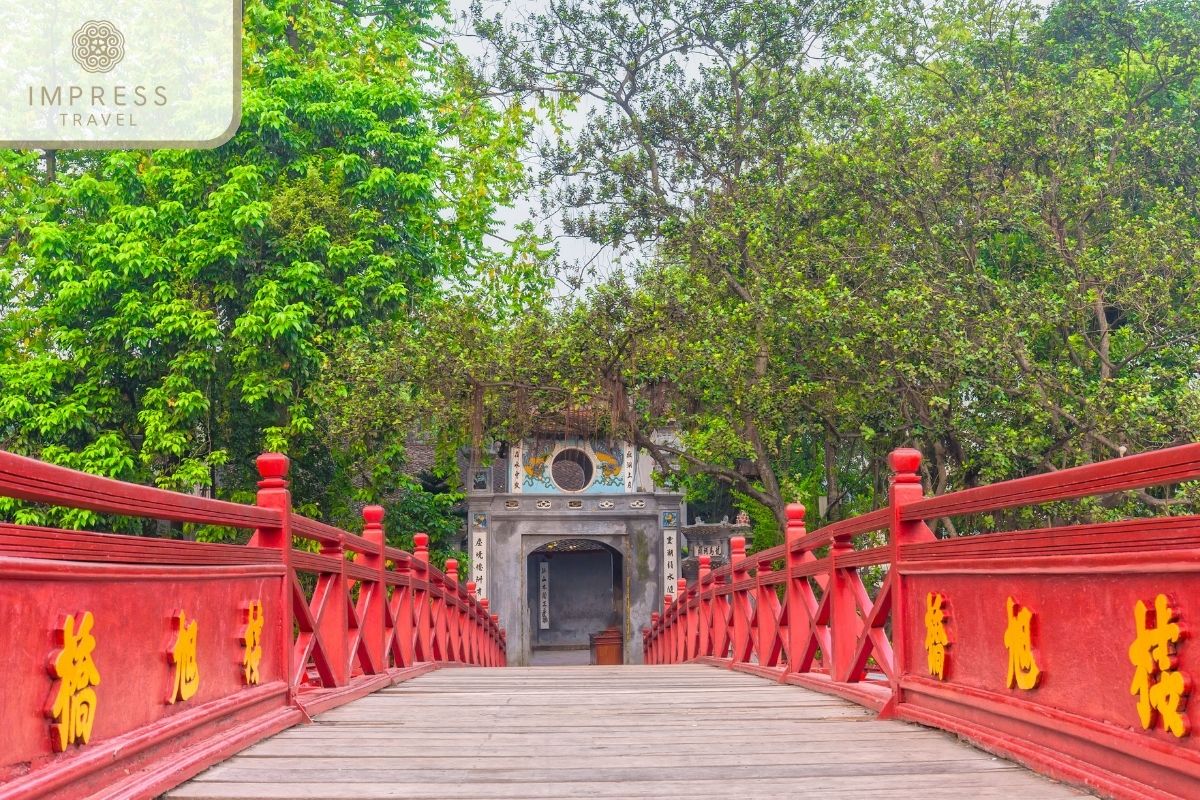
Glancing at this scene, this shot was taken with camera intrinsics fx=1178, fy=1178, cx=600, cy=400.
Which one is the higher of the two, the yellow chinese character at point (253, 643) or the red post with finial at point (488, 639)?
the yellow chinese character at point (253, 643)

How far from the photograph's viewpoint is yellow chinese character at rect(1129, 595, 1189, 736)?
7.90 feet

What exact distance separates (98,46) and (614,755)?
517 inches

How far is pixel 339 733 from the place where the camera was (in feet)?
12.9

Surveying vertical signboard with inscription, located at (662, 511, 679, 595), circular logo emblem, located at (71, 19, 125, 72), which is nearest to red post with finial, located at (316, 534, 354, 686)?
circular logo emblem, located at (71, 19, 125, 72)

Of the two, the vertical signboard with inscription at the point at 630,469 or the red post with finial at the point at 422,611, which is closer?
the red post with finial at the point at 422,611

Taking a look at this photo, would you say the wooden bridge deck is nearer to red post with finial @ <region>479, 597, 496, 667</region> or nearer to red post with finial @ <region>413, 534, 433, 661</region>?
red post with finial @ <region>413, 534, 433, 661</region>

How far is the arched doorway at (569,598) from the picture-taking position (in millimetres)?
21594

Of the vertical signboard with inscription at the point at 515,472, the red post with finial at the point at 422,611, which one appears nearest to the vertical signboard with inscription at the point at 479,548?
the vertical signboard with inscription at the point at 515,472

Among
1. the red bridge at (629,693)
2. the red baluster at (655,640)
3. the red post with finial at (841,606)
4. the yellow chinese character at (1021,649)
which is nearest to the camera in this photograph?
the red bridge at (629,693)

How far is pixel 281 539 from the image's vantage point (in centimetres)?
431

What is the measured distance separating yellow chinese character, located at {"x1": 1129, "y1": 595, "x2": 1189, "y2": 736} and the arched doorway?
18.9 metres

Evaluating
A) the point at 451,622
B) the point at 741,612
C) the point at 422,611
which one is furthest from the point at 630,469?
the point at 422,611

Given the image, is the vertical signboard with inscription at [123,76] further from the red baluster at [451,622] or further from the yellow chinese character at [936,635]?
the yellow chinese character at [936,635]

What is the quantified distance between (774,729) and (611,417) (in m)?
8.34
